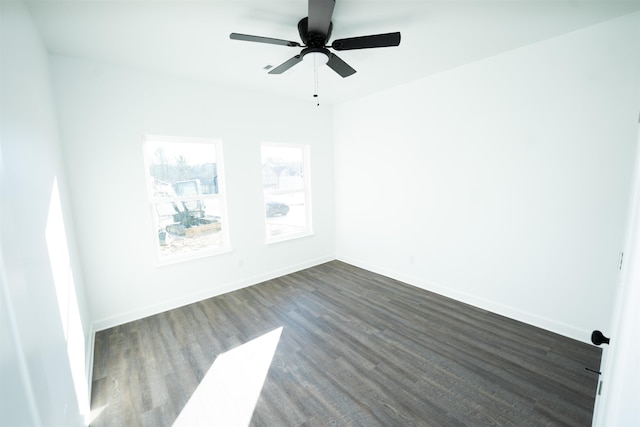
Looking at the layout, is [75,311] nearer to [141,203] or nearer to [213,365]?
[213,365]

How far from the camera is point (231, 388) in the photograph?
2031 millimetres

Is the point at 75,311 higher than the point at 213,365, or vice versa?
the point at 75,311

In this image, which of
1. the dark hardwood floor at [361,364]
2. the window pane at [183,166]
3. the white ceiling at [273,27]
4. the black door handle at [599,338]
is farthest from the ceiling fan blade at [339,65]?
the dark hardwood floor at [361,364]

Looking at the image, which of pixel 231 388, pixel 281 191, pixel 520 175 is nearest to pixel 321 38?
pixel 520 175

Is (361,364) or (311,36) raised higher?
(311,36)

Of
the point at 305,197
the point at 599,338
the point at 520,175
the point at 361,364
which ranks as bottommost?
the point at 361,364

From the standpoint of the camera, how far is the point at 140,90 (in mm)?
2912

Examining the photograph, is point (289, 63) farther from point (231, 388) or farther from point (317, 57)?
point (231, 388)

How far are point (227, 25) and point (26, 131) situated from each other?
1541 millimetres

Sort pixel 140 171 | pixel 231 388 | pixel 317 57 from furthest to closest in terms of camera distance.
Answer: pixel 140 171, pixel 317 57, pixel 231 388

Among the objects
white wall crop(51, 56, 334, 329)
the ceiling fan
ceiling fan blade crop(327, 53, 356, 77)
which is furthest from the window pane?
ceiling fan blade crop(327, 53, 356, 77)

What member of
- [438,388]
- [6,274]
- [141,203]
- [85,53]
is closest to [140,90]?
[85,53]

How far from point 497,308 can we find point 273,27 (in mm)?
3681

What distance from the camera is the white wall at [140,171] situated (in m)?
2.66
